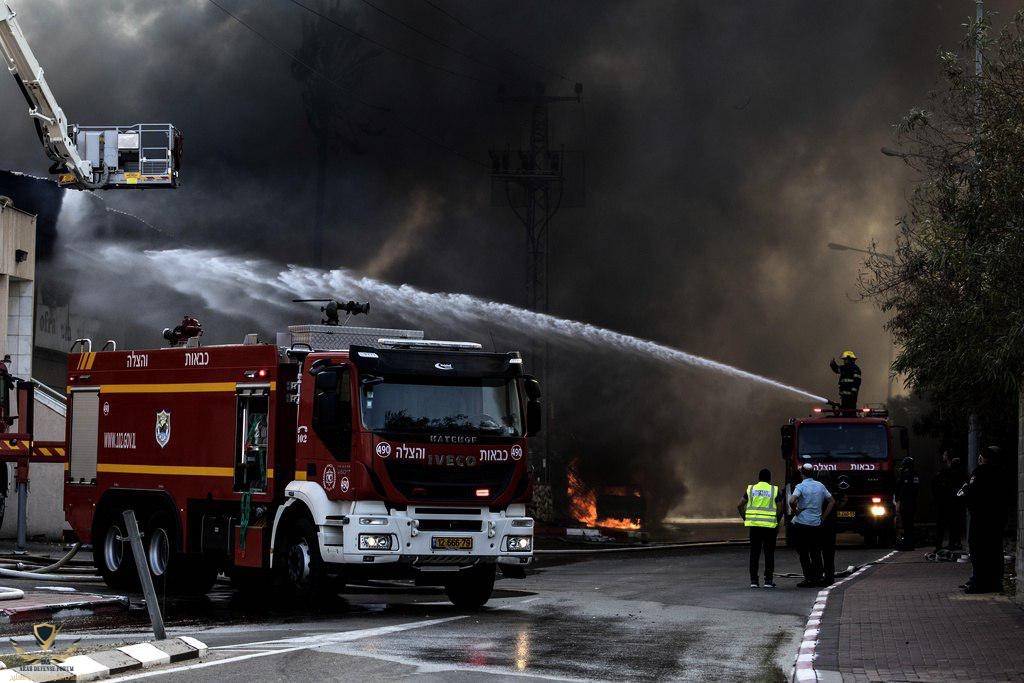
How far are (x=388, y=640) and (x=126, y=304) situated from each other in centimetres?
3578

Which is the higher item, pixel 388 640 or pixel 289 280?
pixel 289 280

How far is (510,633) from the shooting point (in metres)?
12.6

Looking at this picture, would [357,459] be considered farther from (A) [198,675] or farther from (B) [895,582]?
(B) [895,582]

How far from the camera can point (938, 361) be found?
52.9 feet

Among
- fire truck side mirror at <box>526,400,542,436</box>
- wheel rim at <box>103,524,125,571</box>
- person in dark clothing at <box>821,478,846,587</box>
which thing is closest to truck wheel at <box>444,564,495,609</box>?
fire truck side mirror at <box>526,400,542,436</box>

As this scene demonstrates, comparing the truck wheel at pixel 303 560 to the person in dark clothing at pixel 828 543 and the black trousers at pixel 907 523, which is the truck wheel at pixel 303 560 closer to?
the person in dark clothing at pixel 828 543

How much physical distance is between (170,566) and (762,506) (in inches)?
323

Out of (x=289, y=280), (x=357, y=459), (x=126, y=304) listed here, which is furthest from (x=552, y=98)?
(x=357, y=459)

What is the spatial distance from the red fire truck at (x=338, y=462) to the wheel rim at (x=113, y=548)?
29cm

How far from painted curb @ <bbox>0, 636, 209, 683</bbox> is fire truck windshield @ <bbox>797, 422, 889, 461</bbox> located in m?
19.4

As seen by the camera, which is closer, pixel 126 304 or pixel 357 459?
pixel 357 459

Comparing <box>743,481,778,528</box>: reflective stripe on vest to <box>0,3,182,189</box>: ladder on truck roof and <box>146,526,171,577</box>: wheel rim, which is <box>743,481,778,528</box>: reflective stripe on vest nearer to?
<box>146,526,171,577</box>: wheel rim

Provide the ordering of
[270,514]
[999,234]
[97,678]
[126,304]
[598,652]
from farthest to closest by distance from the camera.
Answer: [126,304] → [270,514] → [999,234] → [598,652] → [97,678]

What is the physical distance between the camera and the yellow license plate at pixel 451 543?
559 inches
